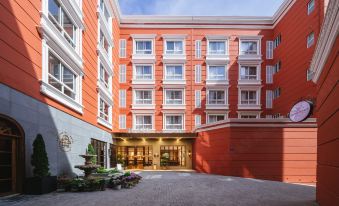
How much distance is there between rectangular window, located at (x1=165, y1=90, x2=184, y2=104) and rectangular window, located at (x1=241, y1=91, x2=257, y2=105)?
6.60 m

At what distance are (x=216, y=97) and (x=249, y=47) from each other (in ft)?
21.8

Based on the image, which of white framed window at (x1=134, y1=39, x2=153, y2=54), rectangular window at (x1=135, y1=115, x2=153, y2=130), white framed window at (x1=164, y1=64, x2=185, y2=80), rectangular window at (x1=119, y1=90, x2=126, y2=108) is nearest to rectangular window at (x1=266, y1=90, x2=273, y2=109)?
white framed window at (x1=164, y1=64, x2=185, y2=80)

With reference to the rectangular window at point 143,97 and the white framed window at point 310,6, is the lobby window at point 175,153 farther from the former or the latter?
the white framed window at point 310,6

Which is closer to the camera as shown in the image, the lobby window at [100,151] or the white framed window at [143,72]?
the lobby window at [100,151]

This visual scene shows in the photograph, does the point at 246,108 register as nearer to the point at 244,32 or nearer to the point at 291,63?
the point at 291,63

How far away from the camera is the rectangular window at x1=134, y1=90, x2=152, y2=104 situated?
27.6 metres

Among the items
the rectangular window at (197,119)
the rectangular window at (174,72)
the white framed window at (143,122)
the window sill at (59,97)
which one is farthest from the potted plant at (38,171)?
the rectangular window at (174,72)

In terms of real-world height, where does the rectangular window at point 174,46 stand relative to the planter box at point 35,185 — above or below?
above

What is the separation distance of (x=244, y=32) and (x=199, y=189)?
Result: 21363mm

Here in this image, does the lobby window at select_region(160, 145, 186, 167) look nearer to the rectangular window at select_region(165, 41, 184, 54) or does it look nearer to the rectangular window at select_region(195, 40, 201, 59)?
the rectangular window at select_region(195, 40, 201, 59)

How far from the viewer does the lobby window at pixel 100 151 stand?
18.4m

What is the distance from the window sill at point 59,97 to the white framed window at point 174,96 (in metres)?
13.7

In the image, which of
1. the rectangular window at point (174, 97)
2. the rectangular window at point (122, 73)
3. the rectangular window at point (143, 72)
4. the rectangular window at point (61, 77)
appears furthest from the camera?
the rectangular window at point (143, 72)

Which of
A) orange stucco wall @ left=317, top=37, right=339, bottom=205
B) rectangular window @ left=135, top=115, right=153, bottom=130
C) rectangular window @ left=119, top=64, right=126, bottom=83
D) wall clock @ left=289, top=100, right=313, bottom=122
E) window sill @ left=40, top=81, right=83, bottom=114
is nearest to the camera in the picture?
orange stucco wall @ left=317, top=37, right=339, bottom=205
